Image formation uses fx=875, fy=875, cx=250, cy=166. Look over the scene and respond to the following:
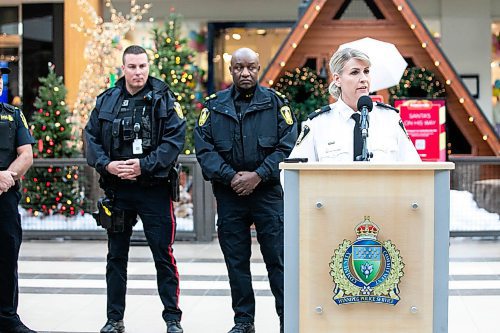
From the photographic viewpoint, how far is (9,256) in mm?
5801

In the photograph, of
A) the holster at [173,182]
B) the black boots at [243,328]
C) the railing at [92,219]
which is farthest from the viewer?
the railing at [92,219]

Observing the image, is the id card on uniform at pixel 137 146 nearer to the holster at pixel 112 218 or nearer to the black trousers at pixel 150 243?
the black trousers at pixel 150 243

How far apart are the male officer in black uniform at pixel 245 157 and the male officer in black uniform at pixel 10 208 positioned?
1193 mm

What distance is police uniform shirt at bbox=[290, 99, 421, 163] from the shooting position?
414 centimetres

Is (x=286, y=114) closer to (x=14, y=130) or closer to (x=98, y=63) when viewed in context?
(x=14, y=130)

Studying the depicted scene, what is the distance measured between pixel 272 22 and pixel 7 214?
13.1m

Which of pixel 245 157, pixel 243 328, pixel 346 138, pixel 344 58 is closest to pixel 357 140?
pixel 346 138

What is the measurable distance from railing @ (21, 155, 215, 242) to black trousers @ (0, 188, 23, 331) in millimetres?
4264

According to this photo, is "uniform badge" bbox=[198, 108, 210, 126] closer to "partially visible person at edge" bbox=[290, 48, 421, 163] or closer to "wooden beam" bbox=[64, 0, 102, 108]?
"partially visible person at edge" bbox=[290, 48, 421, 163]

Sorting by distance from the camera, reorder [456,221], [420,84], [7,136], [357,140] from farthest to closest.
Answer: [420,84]
[456,221]
[7,136]
[357,140]

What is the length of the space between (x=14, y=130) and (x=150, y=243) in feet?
3.85

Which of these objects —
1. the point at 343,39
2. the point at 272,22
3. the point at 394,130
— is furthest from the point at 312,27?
the point at 394,130

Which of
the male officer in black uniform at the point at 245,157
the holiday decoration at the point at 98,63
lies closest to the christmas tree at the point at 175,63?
the holiday decoration at the point at 98,63

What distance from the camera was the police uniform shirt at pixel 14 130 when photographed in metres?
5.73
